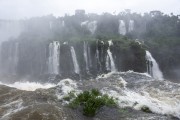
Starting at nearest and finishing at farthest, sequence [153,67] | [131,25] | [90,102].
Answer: [90,102] → [153,67] → [131,25]

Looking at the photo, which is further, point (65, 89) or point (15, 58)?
point (15, 58)

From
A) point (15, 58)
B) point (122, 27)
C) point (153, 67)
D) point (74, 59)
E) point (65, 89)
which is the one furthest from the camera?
point (122, 27)

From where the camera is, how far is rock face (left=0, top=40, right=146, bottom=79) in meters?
68.5

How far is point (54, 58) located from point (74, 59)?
12.2ft

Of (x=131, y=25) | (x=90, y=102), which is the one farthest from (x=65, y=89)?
(x=131, y=25)

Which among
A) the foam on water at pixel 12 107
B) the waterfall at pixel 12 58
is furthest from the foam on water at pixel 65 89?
the waterfall at pixel 12 58

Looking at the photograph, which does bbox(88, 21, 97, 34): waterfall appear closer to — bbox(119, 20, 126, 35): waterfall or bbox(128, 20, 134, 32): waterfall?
bbox(119, 20, 126, 35): waterfall

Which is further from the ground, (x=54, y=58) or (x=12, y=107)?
(x=12, y=107)

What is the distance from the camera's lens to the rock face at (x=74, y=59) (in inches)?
2697

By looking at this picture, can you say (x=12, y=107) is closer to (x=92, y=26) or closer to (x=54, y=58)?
(x=54, y=58)

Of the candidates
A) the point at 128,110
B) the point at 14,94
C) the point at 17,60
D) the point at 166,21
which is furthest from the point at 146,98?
the point at 166,21

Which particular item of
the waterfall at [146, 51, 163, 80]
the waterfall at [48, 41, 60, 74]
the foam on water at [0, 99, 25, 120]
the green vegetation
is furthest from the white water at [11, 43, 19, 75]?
the green vegetation

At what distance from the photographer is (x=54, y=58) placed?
69.2 m

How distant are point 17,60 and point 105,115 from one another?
51113mm
